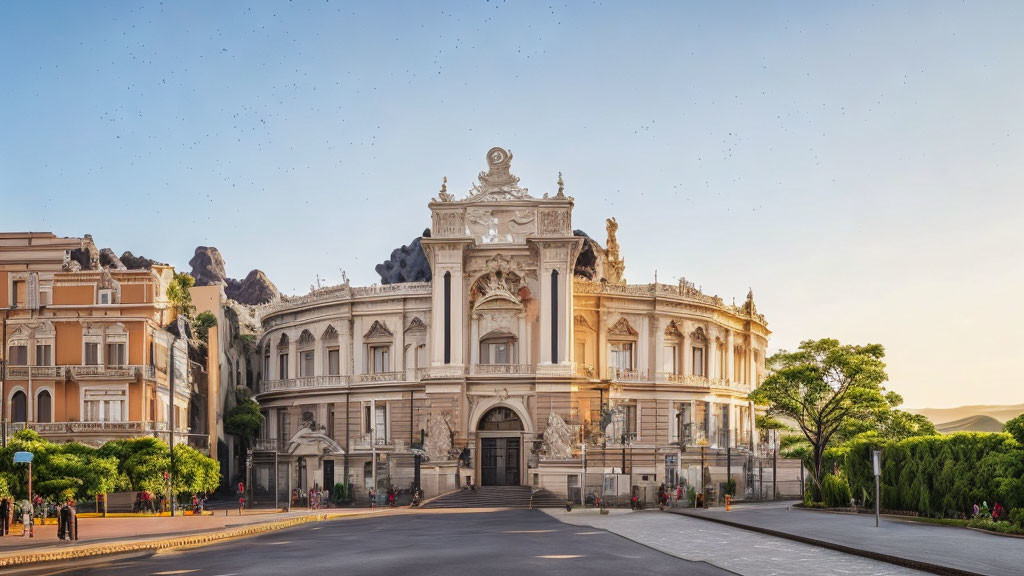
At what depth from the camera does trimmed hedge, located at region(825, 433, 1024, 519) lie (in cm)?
3956

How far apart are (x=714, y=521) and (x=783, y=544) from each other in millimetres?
11665

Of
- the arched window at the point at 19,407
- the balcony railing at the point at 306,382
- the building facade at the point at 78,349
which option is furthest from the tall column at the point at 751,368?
the arched window at the point at 19,407

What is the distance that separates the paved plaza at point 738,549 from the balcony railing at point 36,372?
115ft

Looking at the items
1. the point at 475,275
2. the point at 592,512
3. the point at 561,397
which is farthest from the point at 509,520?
the point at 475,275

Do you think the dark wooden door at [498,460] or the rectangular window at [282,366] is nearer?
the dark wooden door at [498,460]

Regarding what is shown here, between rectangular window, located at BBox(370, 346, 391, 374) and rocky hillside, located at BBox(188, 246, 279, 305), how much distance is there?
65.3 m

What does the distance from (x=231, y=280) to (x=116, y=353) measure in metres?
82.2

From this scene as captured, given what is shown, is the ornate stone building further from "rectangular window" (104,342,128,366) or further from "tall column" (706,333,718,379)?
"rectangular window" (104,342,128,366)

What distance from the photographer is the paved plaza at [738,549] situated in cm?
2841

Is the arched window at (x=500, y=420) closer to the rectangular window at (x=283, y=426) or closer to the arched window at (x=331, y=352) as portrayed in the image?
the arched window at (x=331, y=352)

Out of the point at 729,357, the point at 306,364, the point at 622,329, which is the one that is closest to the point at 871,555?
the point at 622,329

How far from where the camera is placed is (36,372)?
216 feet

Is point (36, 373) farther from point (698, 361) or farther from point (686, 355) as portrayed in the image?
point (698, 361)

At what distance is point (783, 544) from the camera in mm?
35438
